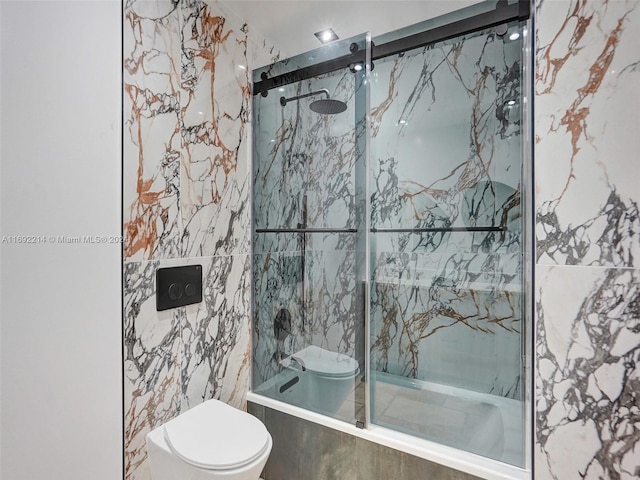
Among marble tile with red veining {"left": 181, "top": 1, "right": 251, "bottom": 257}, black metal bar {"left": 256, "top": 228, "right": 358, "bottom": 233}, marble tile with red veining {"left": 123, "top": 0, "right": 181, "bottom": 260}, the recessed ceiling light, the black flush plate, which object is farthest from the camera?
the recessed ceiling light

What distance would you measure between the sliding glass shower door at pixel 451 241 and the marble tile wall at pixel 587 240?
20cm

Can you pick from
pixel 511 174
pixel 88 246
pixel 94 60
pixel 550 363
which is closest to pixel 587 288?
pixel 550 363

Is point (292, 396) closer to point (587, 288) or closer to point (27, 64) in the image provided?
point (587, 288)

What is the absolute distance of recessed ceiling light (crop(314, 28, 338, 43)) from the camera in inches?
75.7

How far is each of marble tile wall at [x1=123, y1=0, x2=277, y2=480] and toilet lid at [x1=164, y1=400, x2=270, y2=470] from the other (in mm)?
175

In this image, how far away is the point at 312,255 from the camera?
186cm

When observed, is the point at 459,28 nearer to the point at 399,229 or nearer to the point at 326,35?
the point at 326,35

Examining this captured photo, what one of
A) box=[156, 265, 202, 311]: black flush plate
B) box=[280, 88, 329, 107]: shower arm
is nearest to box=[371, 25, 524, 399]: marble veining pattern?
box=[280, 88, 329, 107]: shower arm

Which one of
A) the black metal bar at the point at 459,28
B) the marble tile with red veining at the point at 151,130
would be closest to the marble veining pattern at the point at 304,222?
the black metal bar at the point at 459,28

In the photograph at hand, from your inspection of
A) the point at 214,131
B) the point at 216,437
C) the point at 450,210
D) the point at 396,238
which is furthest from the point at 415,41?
the point at 216,437

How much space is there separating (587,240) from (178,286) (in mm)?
1677

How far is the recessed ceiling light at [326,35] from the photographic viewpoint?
192cm

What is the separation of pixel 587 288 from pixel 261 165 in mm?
1670

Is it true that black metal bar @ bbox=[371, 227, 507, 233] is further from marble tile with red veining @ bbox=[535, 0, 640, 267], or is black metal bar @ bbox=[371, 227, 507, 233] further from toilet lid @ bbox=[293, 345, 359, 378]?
toilet lid @ bbox=[293, 345, 359, 378]
